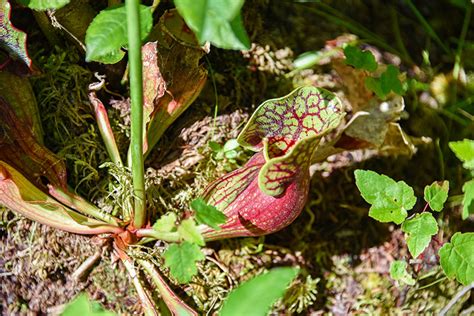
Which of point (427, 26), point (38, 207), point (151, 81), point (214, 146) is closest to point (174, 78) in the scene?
point (151, 81)

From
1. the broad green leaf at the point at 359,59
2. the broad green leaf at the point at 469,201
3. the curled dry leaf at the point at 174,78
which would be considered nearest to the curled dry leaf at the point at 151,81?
the curled dry leaf at the point at 174,78

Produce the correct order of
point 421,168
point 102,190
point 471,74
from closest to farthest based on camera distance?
point 102,190 → point 421,168 → point 471,74

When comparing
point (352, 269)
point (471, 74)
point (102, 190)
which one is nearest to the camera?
point (102, 190)

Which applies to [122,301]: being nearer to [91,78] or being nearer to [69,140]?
[69,140]

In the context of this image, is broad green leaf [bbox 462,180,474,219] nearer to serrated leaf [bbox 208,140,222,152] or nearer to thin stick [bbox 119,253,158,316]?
serrated leaf [bbox 208,140,222,152]

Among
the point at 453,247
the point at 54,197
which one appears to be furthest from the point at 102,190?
the point at 453,247

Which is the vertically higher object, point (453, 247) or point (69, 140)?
point (69, 140)

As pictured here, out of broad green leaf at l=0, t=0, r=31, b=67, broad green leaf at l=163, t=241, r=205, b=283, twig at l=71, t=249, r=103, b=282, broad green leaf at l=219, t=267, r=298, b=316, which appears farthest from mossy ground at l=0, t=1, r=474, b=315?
broad green leaf at l=219, t=267, r=298, b=316

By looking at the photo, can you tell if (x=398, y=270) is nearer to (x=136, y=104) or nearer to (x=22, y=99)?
(x=136, y=104)
